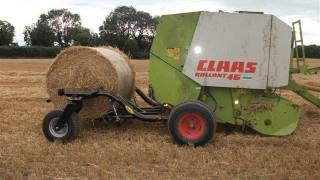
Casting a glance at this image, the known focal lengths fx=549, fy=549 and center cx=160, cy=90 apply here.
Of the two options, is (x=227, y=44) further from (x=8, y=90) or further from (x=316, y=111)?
(x=8, y=90)

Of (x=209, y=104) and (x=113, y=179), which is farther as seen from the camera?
(x=209, y=104)

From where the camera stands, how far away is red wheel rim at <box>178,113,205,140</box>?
7598 mm

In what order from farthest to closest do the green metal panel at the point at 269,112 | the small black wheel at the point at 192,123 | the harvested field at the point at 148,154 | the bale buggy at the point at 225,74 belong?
the green metal panel at the point at 269,112, the bale buggy at the point at 225,74, the small black wheel at the point at 192,123, the harvested field at the point at 148,154

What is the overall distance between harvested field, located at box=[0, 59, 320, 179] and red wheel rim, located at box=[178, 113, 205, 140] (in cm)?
24

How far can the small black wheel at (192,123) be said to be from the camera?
753cm

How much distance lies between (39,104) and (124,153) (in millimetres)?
5233

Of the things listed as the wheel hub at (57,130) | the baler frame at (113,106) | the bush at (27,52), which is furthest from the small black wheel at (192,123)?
the bush at (27,52)

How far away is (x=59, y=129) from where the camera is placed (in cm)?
784

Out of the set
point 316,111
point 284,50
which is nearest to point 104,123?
point 284,50

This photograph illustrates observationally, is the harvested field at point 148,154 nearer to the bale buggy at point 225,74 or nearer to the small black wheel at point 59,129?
the small black wheel at point 59,129

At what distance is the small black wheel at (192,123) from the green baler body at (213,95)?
2.15ft

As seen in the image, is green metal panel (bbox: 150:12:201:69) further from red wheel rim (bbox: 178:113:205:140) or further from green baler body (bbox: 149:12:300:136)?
red wheel rim (bbox: 178:113:205:140)

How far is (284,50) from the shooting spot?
26.3 feet

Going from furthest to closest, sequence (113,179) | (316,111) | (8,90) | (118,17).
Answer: (118,17), (8,90), (316,111), (113,179)
